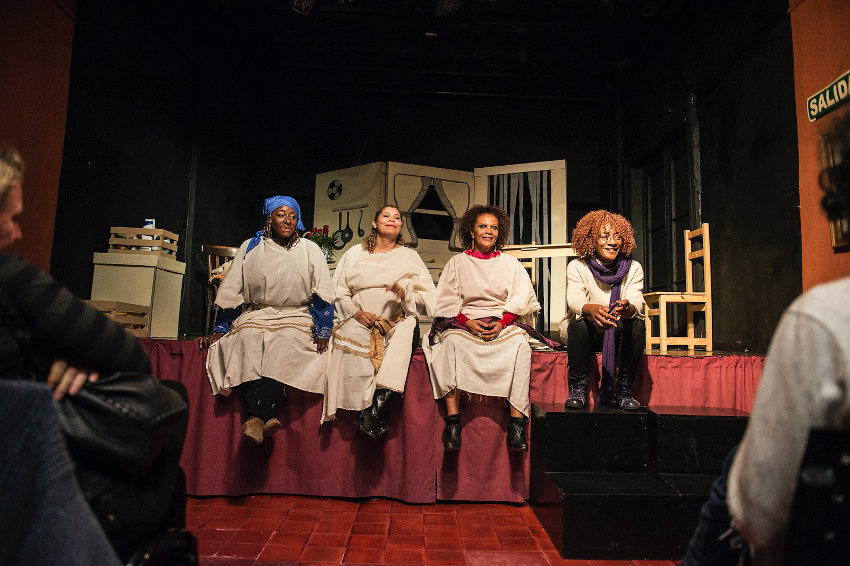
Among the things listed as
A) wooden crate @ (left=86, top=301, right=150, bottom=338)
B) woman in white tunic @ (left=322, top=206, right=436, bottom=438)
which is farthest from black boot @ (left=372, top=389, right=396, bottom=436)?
wooden crate @ (left=86, top=301, right=150, bottom=338)

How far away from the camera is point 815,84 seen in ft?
11.4

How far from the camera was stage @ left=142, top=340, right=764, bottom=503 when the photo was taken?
304 centimetres

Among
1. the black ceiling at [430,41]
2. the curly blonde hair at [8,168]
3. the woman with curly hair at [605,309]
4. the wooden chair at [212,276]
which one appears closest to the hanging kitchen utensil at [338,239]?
the wooden chair at [212,276]

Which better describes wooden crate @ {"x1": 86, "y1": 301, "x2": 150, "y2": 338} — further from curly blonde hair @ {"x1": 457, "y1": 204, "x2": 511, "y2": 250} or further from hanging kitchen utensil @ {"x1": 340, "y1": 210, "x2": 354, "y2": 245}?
hanging kitchen utensil @ {"x1": 340, "y1": 210, "x2": 354, "y2": 245}

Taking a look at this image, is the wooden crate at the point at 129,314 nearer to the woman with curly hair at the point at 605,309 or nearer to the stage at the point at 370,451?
the stage at the point at 370,451

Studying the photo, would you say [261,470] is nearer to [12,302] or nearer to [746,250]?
[12,302]

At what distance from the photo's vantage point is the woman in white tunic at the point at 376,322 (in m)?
3.01

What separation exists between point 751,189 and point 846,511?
4183 millimetres

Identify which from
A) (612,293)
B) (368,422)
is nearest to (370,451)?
(368,422)

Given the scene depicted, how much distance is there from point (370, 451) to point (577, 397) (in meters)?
1.20

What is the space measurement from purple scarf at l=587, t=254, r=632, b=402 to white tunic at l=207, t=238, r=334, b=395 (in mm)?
1589

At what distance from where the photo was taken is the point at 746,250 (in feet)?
14.2

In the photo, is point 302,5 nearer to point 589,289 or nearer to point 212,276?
point 212,276

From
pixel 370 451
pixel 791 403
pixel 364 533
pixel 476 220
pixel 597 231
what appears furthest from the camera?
pixel 476 220
